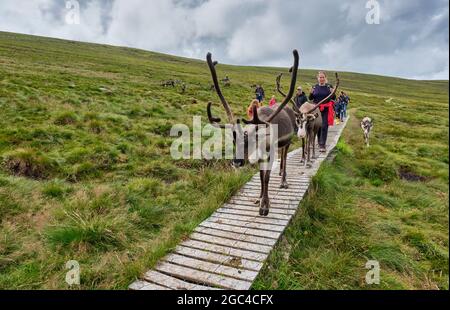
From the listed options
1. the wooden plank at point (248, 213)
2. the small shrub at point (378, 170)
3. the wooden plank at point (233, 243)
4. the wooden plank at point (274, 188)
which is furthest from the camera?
the small shrub at point (378, 170)

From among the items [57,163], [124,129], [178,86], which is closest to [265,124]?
[57,163]

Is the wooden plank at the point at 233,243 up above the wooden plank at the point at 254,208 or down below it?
below

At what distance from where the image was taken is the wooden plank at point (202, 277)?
4.46m

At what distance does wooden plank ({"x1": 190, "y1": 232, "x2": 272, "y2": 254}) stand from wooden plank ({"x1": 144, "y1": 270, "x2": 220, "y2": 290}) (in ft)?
3.68

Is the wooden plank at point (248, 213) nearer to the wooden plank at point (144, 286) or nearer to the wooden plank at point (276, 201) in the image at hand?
the wooden plank at point (276, 201)

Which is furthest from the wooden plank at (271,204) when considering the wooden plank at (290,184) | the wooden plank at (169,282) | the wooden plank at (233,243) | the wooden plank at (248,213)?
the wooden plank at (169,282)

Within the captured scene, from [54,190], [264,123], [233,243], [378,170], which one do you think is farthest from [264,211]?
[378,170]

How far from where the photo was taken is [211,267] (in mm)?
4910

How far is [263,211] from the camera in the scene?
21.6 feet

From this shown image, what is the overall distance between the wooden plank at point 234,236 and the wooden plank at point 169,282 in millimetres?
1371

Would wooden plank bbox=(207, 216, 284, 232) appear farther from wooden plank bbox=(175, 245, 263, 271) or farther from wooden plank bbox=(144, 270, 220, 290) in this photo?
wooden plank bbox=(144, 270, 220, 290)

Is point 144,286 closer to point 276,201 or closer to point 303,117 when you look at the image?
point 276,201

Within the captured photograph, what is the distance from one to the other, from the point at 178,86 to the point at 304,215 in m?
33.9
